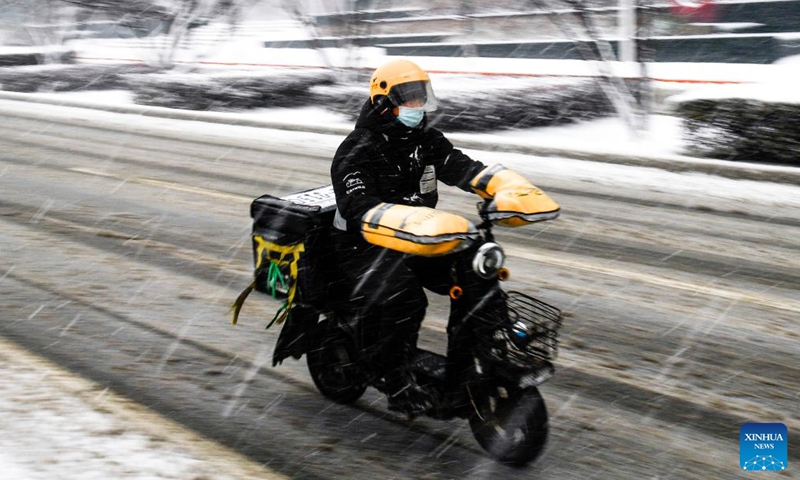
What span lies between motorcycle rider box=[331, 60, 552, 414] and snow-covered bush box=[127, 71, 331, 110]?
17.3 metres

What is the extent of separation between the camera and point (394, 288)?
4133 mm

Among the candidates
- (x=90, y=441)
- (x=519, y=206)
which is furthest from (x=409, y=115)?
(x=90, y=441)

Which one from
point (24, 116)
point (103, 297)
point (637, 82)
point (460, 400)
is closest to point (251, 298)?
point (103, 297)

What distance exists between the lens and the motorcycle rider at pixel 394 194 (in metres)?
4.13

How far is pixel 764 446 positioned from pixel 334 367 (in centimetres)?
225

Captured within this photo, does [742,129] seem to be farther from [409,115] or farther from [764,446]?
[409,115]

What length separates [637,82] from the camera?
1553 cm

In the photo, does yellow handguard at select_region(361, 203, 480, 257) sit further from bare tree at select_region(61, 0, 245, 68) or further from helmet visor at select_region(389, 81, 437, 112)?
bare tree at select_region(61, 0, 245, 68)

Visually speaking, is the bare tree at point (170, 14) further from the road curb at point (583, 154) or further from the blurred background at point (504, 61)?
the road curb at point (583, 154)

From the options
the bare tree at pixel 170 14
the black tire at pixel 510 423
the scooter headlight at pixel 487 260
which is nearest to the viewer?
Result: the scooter headlight at pixel 487 260

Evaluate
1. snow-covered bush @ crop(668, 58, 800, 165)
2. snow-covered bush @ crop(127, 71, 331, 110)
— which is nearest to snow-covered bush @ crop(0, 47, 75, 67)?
snow-covered bush @ crop(127, 71, 331, 110)

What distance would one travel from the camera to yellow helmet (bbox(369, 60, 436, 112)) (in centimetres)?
412

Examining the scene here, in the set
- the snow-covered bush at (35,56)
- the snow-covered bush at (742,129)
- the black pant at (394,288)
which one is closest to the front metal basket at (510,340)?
the black pant at (394,288)

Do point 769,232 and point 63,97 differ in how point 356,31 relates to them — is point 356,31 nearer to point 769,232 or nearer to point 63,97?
point 63,97
